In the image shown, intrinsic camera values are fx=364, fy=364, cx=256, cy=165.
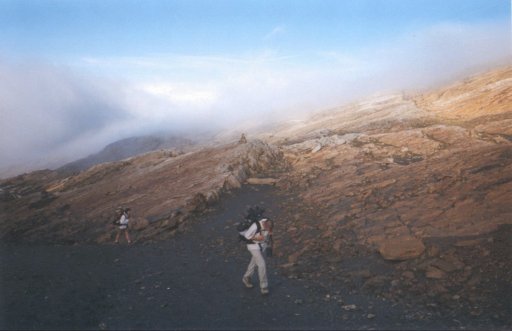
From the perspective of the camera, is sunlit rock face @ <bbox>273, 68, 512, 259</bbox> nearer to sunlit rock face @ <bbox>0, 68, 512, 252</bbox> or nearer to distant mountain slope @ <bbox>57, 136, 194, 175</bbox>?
sunlit rock face @ <bbox>0, 68, 512, 252</bbox>

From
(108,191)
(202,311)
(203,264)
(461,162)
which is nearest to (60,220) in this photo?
(108,191)

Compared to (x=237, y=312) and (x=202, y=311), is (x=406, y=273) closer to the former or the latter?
(x=237, y=312)

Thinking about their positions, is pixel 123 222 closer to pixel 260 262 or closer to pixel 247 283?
pixel 247 283

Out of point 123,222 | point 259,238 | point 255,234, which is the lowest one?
point 123,222

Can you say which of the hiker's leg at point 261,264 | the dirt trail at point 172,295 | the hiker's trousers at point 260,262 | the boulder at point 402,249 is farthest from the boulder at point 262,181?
the hiker's leg at point 261,264

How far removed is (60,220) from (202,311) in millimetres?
17275

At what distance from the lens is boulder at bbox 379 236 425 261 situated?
1172 centimetres

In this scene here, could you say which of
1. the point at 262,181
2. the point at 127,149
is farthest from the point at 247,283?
the point at 127,149

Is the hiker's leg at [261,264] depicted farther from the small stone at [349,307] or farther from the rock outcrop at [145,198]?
the rock outcrop at [145,198]

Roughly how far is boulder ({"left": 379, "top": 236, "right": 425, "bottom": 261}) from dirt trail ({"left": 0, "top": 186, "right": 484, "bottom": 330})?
91.7 inches

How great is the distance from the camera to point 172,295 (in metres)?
11.2

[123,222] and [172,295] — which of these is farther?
[123,222]

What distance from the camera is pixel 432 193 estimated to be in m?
15.4

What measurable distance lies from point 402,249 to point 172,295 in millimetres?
7522
